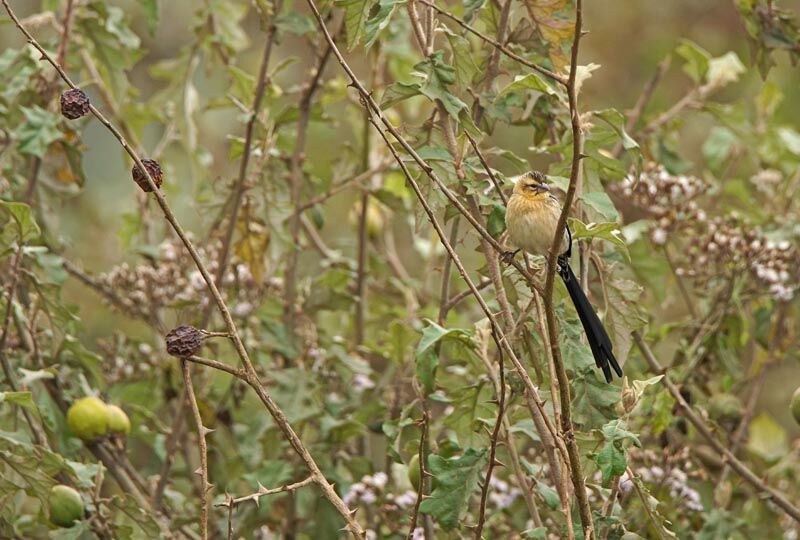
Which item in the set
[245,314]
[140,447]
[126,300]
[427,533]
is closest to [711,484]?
[427,533]

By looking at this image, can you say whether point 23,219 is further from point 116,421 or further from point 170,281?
point 170,281

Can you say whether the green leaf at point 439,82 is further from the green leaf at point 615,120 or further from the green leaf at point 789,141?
the green leaf at point 789,141

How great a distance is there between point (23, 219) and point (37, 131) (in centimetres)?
63

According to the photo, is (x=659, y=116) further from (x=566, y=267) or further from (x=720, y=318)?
(x=566, y=267)

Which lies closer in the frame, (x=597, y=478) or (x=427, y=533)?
(x=427, y=533)

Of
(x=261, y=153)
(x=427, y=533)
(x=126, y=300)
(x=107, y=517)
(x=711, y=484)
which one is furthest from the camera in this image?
(x=126, y=300)

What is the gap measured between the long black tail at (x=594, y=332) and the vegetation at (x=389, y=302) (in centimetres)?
5

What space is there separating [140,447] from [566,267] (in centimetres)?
343

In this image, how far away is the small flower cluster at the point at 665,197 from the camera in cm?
359

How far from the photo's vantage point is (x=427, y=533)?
270 cm

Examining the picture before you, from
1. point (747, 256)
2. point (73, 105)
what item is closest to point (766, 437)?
point (747, 256)

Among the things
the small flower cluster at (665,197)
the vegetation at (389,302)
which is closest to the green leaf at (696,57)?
the vegetation at (389,302)

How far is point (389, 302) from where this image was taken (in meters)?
4.14

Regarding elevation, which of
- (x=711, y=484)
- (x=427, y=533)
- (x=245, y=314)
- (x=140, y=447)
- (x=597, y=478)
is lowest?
(x=427, y=533)
